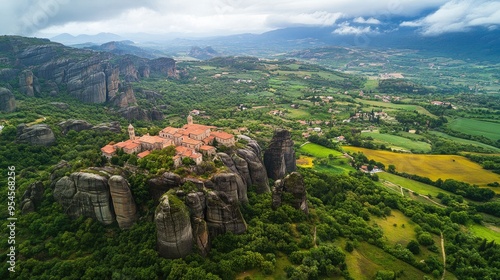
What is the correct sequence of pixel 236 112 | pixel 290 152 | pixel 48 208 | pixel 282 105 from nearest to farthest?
pixel 48 208
pixel 290 152
pixel 236 112
pixel 282 105

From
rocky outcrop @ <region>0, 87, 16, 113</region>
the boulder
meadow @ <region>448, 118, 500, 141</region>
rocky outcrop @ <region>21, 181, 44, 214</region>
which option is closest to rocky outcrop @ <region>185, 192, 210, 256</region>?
the boulder

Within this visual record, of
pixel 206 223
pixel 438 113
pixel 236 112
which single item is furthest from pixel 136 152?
pixel 438 113

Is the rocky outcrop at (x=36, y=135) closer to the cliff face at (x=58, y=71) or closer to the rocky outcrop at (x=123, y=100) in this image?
the rocky outcrop at (x=123, y=100)

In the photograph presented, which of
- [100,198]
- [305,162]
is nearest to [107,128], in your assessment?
[100,198]

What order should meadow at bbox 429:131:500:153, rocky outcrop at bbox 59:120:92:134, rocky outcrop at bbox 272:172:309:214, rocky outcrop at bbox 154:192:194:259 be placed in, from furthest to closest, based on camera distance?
meadow at bbox 429:131:500:153
rocky outcrop at bbox 59:120:92:134
rocky outcrop at bbox 272:172:309:214
rocky outcrop at bbox 154:192:194:259

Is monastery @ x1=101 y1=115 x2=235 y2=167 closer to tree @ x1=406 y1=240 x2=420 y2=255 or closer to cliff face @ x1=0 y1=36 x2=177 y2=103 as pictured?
tree @ x1=406 y1=240 x2=420 y2=255

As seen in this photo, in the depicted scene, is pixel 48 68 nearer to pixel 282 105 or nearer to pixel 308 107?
pixel 282 105
